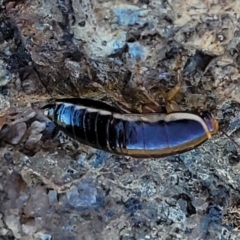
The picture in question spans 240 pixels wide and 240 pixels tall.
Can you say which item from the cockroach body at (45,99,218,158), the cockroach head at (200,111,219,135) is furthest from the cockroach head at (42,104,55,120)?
the cockroach head at (200,111,219,135)

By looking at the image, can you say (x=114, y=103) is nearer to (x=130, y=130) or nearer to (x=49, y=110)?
(x=130, y=130)

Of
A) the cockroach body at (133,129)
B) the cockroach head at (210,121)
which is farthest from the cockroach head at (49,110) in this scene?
the cockroach head at (210,121)

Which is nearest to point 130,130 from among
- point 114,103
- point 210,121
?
point 114,103

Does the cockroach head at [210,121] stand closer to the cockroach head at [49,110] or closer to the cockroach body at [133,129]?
the cockroach body at [133,129]

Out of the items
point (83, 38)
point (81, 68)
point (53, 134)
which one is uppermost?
point (83, 38)

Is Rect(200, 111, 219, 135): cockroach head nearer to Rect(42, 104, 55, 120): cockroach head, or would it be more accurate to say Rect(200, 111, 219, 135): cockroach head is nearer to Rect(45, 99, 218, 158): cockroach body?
Rect(45, 99, 218, 158): cockroach body

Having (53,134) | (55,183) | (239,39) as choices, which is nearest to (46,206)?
(55,183)

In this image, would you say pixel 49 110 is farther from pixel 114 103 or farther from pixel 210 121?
pixel 210 121

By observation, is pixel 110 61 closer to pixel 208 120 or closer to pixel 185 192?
pixel 208 120
